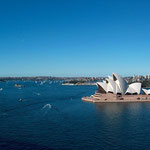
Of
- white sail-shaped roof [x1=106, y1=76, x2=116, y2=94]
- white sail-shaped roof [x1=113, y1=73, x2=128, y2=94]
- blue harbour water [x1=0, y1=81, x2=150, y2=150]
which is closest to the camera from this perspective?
blue harbour water [x1=0, y1=81, x2=150, y2=150]

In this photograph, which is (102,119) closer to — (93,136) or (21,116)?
(93,136)

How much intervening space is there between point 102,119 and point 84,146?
9775 mm

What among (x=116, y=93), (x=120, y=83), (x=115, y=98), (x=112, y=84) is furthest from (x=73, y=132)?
(x=120, y=83)

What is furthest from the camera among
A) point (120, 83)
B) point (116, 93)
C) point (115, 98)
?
point (120, 83)

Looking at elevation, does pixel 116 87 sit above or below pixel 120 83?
below

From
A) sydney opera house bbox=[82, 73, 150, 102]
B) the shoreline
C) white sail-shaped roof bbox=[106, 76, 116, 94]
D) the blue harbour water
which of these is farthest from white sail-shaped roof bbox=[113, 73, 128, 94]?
the blue harbour water

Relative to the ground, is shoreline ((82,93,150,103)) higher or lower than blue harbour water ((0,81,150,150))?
higher

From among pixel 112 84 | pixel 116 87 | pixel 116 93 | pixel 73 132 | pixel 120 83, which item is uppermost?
pixel 120 83

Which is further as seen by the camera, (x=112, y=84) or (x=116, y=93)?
(x=112, y=84)

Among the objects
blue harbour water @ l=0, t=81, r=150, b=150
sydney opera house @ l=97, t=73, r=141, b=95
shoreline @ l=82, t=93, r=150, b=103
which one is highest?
sydney opera house @ l=97, t=73, r=141, b=95

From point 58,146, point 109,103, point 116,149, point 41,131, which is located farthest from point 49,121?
point 109,103

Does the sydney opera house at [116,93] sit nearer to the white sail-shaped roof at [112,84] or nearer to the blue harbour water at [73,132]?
the white sail-shaped roof at [112,84]

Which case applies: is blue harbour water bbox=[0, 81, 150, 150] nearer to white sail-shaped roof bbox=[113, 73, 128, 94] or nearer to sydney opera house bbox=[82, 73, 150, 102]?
sydney opera house bbox=[82, 73, 150, 102]

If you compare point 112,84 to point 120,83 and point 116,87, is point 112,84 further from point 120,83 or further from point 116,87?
point 120,83
